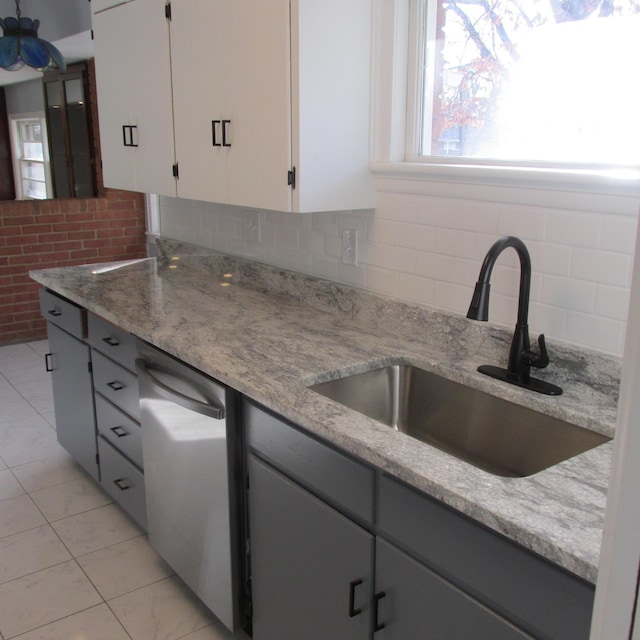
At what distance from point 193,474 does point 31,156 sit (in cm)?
390

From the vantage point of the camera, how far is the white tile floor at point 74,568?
2143 millimetres

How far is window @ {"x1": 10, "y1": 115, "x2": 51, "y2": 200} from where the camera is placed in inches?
199

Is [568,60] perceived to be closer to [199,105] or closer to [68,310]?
[199,105]

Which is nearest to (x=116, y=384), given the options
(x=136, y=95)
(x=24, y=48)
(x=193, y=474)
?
(x=193, y=474)

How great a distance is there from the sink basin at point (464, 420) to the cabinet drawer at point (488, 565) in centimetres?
44

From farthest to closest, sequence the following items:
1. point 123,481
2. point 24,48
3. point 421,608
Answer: point 24,48
point 123,481
point 421,608

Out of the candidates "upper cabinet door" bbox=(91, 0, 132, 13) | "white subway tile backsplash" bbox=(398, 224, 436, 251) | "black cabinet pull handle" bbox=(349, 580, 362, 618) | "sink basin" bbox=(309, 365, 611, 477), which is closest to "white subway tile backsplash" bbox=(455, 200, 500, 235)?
"white subway tile backsplash" bbox=(398, 224, 436, 251)

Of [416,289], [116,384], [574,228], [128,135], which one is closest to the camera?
[574,228]

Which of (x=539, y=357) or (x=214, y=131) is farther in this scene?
(x=214, y=131)

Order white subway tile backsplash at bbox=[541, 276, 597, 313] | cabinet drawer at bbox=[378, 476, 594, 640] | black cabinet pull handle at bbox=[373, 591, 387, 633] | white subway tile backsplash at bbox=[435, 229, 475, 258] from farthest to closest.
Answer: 1. white subway tile backsplash at bbox=[435, 229, 475, 258]
2. white subway tile backsplash at bbox=[541, 276, 597, 313]
3. black cabinet pull handle at bbox=[373, 591, 387, 633]
4. cabinet drawer at bbox=[378, 476, 594, 640]

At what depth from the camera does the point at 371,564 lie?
1.43 m

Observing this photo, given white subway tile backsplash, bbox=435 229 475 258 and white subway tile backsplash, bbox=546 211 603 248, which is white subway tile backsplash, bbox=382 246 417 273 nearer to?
white subway tile backsplash, bbox=435 229 475 258

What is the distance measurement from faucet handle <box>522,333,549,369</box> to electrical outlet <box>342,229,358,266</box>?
82cm

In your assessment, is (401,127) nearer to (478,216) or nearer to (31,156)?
(478,216)
